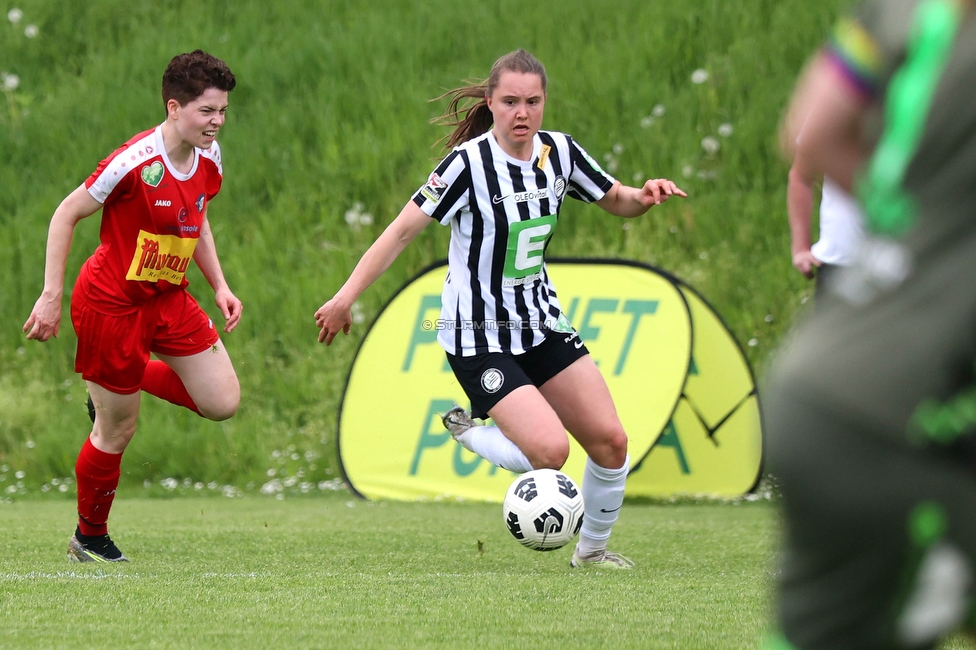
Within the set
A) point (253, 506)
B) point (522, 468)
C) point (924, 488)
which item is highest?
point (924, 488)

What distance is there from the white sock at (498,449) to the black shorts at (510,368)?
0.15 m

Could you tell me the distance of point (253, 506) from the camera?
29.3 ft

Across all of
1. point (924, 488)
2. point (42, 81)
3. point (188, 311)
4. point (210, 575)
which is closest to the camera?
point (924, 488)

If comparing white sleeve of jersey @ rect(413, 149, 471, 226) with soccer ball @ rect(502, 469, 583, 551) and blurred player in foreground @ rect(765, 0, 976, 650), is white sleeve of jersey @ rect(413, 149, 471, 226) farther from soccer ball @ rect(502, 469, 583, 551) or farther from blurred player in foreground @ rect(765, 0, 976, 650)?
blurred player in foreground @ rect(765, 0, 976, 650)

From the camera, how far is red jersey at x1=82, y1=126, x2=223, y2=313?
18.3ft

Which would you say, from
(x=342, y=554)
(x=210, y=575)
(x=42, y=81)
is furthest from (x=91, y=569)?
(x=42, y=81)

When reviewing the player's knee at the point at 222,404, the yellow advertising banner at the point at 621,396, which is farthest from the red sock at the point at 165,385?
the yellow advertising banner at the point at 621,396

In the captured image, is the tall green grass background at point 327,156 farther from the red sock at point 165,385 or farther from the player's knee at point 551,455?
the player's knee at point 551,455

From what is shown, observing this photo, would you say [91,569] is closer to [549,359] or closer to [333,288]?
[549,359]

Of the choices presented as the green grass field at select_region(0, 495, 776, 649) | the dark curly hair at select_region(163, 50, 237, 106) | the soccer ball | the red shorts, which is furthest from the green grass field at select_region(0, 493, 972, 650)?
the dark curly hair at select_region(163, 50, 237, 106)

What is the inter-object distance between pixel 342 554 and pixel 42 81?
984 cm

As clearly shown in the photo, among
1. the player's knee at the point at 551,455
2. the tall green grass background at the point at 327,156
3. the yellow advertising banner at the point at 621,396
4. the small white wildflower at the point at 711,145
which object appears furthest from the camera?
the small white wildflower at the point at 711,145

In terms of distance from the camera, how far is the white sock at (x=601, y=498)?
540 cm

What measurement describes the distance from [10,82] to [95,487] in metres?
9.69
